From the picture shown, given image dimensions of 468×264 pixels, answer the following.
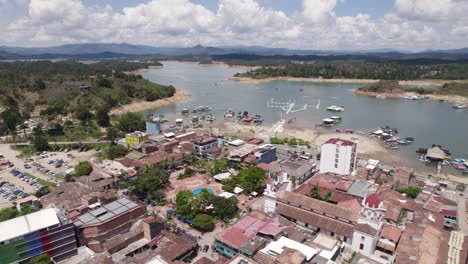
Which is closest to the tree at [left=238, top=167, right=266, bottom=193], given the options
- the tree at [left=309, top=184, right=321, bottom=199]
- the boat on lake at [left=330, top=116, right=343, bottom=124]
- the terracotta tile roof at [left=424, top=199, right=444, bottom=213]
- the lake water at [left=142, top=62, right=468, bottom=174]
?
the tree at [left=309, top=184, right=321, bottom=199]

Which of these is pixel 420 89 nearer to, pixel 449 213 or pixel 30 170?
pixel 449 213

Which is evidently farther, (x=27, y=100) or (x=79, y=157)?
(x=27, y=100)

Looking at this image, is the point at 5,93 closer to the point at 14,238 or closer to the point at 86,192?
the point at 86,192

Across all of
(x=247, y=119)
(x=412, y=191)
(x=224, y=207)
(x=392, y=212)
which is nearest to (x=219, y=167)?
(x=224, y=207)

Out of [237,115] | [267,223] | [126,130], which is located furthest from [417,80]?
[267,223]

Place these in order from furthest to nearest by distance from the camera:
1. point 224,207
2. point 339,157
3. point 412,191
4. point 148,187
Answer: point 339,157 → point 148,187 → point 412,191 → point 224,207
